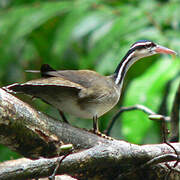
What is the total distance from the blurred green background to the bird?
1.21 feet

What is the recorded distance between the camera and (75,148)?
1.89 metres

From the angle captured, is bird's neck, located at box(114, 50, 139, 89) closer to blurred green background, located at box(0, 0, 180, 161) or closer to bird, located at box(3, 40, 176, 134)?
bird, located at box(3, 40, 176, 134)

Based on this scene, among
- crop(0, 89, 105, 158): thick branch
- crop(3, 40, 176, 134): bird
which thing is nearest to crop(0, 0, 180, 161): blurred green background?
crop(3, 40, 176, 134): bird

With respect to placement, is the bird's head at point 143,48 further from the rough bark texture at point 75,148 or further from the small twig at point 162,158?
the small twig at point 162,158

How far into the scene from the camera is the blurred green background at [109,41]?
9.04ft

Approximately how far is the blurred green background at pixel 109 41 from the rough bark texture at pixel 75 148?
69cm

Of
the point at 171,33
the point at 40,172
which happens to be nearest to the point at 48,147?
the point at 40,172

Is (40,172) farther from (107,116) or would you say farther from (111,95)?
(107,116)

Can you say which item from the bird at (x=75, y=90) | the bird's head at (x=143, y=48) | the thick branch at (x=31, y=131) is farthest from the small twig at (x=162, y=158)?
the bird's head at (x=143, y=48)

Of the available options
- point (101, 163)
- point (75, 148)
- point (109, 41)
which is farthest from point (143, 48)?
point (101, 163)

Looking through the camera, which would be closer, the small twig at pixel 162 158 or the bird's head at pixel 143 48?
the small twig at pixel 162 158

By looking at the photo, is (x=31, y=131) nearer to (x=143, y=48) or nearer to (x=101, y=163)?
(x=101, y=163)

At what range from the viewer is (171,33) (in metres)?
3.25

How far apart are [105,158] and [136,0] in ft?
8.33
